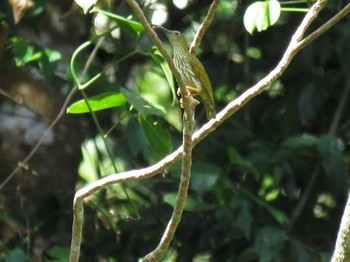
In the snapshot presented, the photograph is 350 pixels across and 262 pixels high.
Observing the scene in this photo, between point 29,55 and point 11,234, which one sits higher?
point 29,55

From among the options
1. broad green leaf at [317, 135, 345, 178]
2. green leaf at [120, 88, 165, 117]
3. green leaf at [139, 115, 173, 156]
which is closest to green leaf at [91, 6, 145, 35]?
green leaf at [120, 88, 165, 117]

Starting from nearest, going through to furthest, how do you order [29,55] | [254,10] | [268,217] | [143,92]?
[254,10] < [29,55] < [268,217] < [143,92]

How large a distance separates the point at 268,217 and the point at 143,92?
1.06 m

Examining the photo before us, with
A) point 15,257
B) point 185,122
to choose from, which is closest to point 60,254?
point 15,257

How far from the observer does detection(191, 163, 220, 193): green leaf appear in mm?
3536

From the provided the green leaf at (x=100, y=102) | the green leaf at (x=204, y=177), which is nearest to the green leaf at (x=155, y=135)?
the green leaf at (x=100, y=102)

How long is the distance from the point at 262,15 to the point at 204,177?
35.6 inches

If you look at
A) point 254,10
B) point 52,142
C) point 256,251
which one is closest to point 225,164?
point 256,251

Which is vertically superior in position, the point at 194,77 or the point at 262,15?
the point at 262,15

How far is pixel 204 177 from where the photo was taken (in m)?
3.57

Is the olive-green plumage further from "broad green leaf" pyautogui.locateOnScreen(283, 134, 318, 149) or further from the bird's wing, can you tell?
"broad green leaf" pyautogui.locateOnScreen(283, 134, 318, 149)

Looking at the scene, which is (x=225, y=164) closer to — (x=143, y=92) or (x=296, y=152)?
(x=296, y=152)

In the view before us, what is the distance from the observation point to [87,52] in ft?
13.3

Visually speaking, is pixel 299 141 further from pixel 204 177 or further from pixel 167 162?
pixel 167 162
